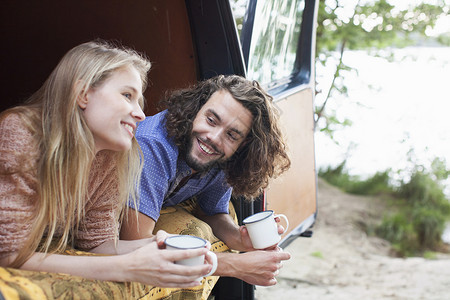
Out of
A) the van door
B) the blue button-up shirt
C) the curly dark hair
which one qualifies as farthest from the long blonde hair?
the van door

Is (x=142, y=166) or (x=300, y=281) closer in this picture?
(x=142, y=166)

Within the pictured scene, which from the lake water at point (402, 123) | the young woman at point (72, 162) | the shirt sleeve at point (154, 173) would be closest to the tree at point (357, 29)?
the lake water at point (402, 123)

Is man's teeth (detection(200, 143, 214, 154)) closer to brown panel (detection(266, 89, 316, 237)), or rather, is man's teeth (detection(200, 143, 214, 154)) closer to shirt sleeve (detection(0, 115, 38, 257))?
brown panel (detection(266, 89, 316, 237))

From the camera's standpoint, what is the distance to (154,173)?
7.05ft

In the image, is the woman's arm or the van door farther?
the van door

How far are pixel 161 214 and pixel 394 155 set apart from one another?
5.08 meters

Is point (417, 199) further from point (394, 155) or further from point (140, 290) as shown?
point (140, 290)

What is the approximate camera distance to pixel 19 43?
3.46 meters

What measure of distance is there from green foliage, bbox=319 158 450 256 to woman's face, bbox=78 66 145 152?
4580mm

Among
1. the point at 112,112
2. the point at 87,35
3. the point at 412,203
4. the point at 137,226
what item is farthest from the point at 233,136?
the point at 412,203

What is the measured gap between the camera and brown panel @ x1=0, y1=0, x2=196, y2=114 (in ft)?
9.04

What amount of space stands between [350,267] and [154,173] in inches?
133

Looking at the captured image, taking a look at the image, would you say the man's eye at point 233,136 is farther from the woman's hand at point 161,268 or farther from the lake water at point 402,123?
the lake water at point 402,123

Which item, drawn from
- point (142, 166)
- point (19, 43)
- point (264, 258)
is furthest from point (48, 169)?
point (19, 43)
